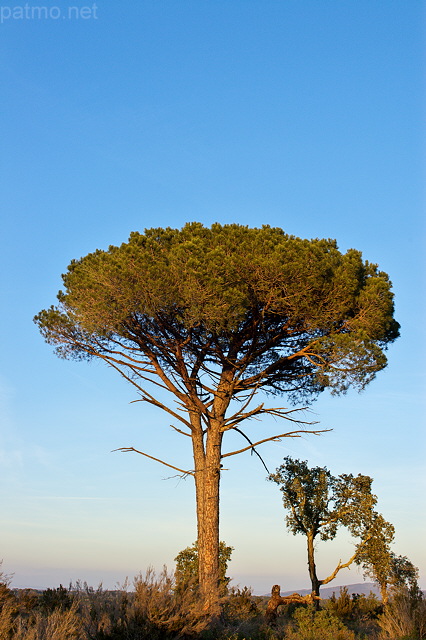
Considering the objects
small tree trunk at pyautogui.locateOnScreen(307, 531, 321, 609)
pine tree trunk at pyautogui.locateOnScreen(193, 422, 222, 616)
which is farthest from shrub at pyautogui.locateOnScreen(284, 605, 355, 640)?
small tree trunk at pyautogui.locateOnScreen(307, 531, 321, 609)

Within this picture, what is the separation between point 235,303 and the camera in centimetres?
1376

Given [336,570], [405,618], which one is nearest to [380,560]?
[336,570]

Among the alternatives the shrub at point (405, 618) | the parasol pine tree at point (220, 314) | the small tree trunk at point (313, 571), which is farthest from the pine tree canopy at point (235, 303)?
the small tree trunk at point (313, 571)

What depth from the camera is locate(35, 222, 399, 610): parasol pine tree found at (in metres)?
14.2

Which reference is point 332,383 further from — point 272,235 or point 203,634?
point 203,634

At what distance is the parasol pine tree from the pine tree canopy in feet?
0.10

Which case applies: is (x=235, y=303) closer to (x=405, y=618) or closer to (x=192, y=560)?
(x=405, y=618)

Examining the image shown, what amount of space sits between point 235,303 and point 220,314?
1.57 feet

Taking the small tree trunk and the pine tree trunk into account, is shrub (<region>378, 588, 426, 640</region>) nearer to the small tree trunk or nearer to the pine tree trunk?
the pine tree trunk

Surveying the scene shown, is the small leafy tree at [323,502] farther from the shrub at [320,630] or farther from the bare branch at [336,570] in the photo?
the shrub at [320,630]

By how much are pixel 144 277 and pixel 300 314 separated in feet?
12.9

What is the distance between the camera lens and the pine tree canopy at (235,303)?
14125 mm

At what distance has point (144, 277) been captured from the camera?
14555 mm

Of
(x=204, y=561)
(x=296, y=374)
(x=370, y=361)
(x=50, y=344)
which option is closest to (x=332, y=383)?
(x=370, y=361)
